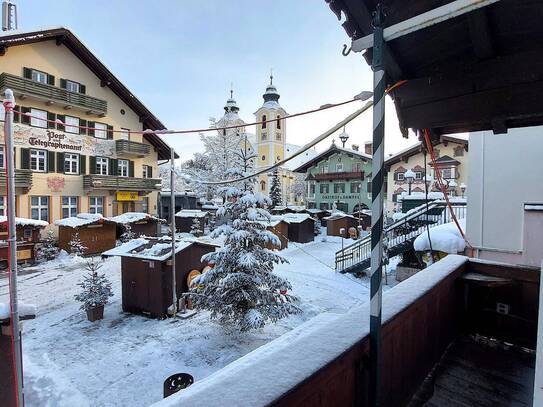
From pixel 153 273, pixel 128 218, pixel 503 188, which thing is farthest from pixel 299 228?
pixel 503 188

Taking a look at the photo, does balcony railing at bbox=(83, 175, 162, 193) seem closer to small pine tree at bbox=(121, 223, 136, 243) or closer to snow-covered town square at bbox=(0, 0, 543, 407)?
snow-covered town square at bbox=(0, 0, 543, 407)

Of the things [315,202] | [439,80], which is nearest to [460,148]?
[315,202]

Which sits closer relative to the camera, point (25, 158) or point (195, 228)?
point (25, 158)

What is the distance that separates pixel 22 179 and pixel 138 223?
7610 mm

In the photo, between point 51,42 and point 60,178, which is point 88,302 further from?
point 51,42

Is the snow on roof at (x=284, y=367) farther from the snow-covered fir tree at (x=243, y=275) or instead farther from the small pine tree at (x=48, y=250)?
the small pine tree at (x=48, y=250)

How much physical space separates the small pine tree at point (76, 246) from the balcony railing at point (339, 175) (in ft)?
95.1

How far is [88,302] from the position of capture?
34.9 ft

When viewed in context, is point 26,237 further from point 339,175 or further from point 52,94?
point 339,175

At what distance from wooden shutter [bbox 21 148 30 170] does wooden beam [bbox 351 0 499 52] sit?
25.0 m

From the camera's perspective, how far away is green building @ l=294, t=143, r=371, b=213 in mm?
38438

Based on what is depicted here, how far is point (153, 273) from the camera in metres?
11.3

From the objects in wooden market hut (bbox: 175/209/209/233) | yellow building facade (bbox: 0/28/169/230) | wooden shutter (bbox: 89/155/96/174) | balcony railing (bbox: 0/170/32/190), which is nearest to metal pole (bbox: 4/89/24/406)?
yellow building facade (bbox: 0/28/169/230)

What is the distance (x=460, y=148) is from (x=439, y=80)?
31.7 metres
